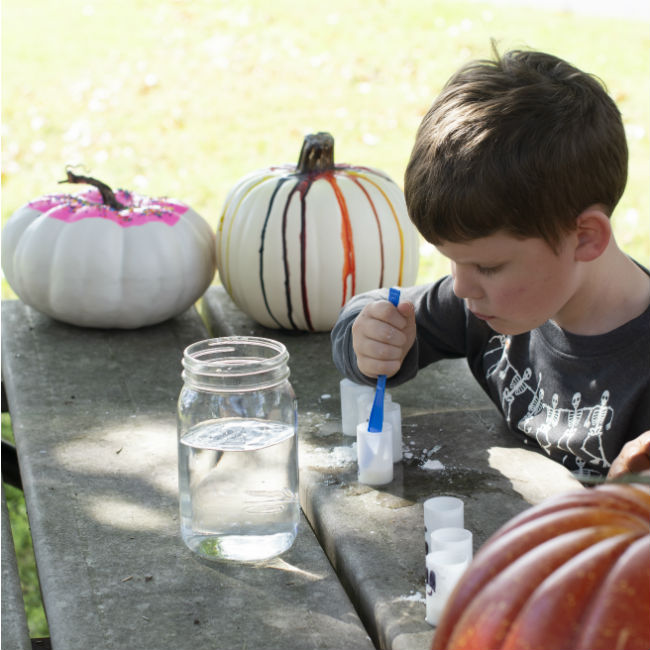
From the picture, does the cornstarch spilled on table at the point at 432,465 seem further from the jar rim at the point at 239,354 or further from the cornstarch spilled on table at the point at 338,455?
the jar rim at the point at 239,354

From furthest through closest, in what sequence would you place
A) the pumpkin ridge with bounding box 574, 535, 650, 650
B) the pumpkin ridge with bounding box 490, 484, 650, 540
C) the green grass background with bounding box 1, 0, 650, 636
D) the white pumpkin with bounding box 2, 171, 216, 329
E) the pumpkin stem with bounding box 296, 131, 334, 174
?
the green grass background with bounding box 1, 0, 650, 636 < the pumpkin stem with bounding box 296, 131, 334, 174 < the white pumpkin with bounding box 2, 171, 216, 329 < the pumpkin ridge with bounding box 490, 484, 650, 540 < the pumpkin ridge with bounding box 574, 535, 650, 650

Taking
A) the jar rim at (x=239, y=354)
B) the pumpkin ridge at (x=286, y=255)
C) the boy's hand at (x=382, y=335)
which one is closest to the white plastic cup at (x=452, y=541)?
the jar rim at (x=239, y=354)

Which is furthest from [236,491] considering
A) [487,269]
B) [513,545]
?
[513,545]

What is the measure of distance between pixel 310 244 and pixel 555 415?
939 mm

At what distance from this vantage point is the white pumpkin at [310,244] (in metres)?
2.63

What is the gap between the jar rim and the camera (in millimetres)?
1552

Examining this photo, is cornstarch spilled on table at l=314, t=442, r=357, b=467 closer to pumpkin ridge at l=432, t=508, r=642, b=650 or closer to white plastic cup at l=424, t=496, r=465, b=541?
white plastic cup at l=424, t=496, r=465, b=541

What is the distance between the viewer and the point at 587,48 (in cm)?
711

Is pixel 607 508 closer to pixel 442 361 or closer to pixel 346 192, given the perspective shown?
pixel 442 361

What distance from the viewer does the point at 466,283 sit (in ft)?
5.56

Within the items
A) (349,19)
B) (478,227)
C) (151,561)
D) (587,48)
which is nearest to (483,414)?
(478,227)

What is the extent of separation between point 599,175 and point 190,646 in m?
0.97

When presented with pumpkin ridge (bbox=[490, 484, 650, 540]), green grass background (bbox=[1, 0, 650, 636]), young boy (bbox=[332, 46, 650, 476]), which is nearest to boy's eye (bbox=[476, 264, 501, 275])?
young boy (bbox=[332, 46, 650, 476])

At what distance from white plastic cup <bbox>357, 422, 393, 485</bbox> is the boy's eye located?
0.32 m
